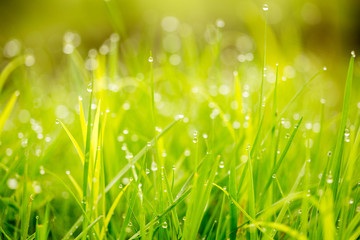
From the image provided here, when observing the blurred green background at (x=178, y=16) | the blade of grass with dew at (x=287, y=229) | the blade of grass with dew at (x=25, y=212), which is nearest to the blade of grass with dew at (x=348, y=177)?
the blade of grass with dew at (x=287, y=229)

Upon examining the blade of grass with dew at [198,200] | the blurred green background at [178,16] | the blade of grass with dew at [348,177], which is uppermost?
the blurred green background at [178,16]

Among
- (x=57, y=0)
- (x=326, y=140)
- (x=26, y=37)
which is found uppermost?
(x=57, y=0)


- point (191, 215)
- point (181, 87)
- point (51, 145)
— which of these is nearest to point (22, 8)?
point (181, 87)

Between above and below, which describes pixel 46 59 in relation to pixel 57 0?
below

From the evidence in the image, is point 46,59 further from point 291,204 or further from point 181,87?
point 291,204

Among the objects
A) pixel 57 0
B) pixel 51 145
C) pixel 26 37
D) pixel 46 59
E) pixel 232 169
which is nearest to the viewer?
pixel 232 169

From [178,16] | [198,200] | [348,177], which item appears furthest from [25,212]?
[178,16]

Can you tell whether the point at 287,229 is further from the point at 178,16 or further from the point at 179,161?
the point at 178,16

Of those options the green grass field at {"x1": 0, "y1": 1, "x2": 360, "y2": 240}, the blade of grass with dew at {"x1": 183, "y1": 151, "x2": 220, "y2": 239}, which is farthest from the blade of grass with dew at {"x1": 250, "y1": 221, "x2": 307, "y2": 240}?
the blade of grass with dew at {"x1": 183, "y1": 151, "x2": 220, "y2": 239}

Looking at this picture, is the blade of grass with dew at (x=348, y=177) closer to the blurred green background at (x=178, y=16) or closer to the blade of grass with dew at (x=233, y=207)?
the blade of grass with dew at (x=233, y=207)
